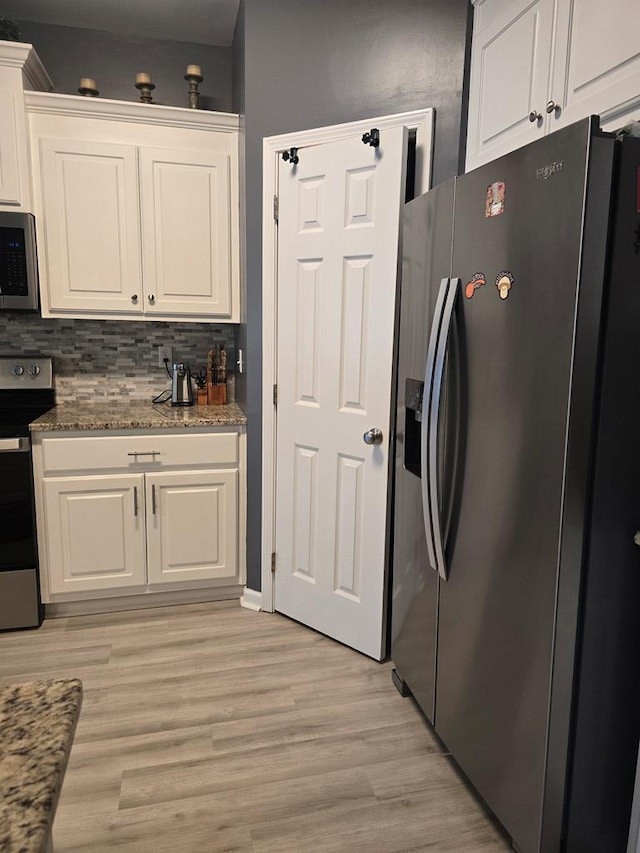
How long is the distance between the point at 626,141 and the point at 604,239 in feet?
0.66

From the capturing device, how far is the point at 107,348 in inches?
130

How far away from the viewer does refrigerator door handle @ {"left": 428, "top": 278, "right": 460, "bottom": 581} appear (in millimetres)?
1740

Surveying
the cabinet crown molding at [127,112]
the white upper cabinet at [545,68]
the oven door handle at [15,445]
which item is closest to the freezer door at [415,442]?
the white upper cabinet at [545,68]

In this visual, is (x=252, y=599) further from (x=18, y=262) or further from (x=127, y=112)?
(x=127, y=112)

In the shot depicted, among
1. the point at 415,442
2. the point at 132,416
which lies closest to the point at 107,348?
the point at 132,416

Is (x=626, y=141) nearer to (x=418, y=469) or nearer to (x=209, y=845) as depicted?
(x=418, y=469)

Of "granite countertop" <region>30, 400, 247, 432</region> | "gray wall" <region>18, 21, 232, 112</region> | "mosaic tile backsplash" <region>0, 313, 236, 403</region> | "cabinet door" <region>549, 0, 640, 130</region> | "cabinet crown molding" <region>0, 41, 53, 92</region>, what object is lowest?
"granite countertop" <region>30, 400, 247, 432</region>

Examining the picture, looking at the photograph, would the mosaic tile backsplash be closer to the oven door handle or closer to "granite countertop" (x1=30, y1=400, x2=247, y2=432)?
"granite countertop" (x1=30, y1=400, x2=247, y2=432)

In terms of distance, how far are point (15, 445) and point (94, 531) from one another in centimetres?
52

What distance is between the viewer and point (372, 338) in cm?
239

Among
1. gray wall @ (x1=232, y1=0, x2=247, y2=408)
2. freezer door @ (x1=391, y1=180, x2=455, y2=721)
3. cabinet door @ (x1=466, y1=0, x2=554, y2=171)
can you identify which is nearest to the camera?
cabinet door @ (x1=466, y1=0, x2=554, y2=171)

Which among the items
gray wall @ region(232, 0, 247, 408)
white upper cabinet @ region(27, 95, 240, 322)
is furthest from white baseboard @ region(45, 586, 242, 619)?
white upper cabinet @ region(27, 95, 240, 322)

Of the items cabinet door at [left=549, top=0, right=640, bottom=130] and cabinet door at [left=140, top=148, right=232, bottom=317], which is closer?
cabinet door at [left=549, top=0, right=640, bottom=130]

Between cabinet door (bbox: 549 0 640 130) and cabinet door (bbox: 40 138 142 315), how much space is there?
76.9 inches
